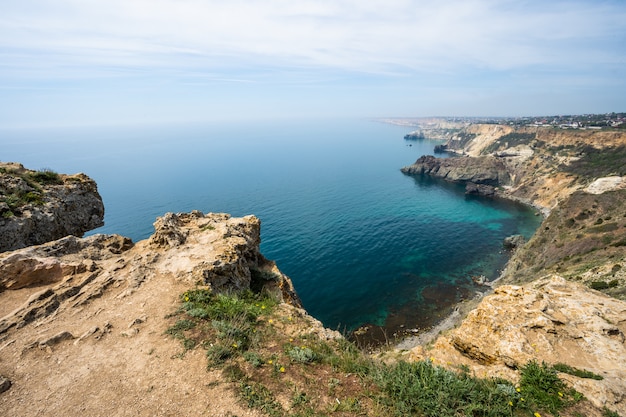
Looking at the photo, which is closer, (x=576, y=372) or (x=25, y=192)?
(x=576, y=372)

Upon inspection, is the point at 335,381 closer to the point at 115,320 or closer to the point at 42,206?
the point at 115,320

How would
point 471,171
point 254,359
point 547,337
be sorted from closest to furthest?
point 254,359
point 547,337
point 471,171

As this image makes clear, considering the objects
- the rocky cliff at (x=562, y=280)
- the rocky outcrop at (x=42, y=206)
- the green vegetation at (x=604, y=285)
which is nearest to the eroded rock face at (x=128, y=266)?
the rocky outcrop at (x=42, y=206)

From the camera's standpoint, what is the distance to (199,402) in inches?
299

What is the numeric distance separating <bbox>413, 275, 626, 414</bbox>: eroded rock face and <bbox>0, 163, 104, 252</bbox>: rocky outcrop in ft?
76.3

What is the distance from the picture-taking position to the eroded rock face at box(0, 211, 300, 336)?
12.5 metres

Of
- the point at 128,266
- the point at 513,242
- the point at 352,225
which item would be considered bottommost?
the point at 352,225

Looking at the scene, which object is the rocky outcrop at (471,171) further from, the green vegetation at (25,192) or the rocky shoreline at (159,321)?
the green vegetation at (25,192)

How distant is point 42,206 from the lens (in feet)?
56.7

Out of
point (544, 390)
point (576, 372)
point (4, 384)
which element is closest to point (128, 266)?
point (4, 384)

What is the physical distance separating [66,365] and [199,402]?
5.10 m

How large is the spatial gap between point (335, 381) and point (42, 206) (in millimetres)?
20463

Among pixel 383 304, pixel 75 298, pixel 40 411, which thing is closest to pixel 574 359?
pixel 40 411

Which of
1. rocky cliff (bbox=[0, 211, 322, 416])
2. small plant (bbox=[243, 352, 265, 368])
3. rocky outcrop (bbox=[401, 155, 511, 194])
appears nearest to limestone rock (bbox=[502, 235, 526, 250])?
rocky outcrop (bbox=[401, 155, 511, 194])
